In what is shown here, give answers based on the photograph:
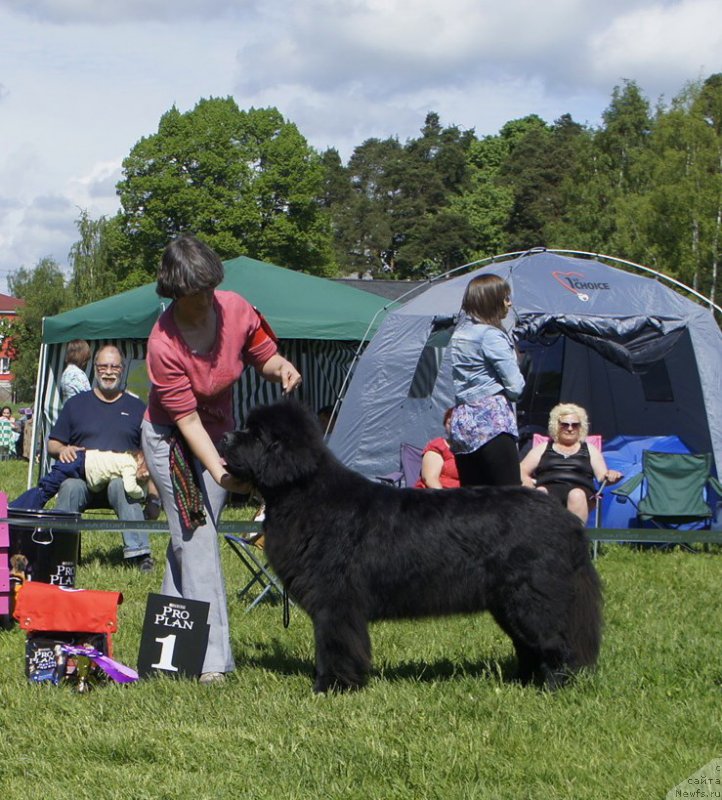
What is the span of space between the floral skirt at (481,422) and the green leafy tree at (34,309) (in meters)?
42.6

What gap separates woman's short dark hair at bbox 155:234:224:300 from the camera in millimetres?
3877

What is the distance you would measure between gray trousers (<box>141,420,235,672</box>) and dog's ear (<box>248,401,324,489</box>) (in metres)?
0.41

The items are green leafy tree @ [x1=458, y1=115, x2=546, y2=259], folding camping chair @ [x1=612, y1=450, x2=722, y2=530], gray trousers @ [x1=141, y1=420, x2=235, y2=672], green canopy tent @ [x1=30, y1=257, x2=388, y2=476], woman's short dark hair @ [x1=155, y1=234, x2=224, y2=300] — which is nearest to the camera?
woman's short dark hair @ [x1=155, y1=234, x2=224, y2=300]

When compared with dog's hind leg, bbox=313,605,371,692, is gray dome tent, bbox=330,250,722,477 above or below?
above

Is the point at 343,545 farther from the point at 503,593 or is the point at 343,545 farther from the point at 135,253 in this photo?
the point at 135,253

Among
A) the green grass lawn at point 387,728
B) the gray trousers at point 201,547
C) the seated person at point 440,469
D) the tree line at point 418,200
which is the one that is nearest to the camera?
the green grass lawn at point 387,728

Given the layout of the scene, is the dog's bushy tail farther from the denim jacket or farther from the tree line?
the tree line

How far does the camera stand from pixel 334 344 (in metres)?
15.5

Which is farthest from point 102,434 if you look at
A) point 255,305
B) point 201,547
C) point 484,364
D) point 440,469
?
point 255,305

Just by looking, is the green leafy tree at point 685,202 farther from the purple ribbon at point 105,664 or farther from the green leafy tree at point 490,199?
the purple ribbon at point 105,664

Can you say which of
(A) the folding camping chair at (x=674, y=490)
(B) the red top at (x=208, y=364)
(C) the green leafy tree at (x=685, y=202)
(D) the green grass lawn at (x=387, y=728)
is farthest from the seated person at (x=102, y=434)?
(C) the green leafy tree at (x=685, y=202)

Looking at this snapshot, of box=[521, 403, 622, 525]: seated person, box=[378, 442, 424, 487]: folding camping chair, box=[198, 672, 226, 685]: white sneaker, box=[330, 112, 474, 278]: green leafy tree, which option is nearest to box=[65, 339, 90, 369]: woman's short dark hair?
box=[378, 442, 424, 487]: folding camping chair

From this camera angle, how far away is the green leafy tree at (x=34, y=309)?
46.0 meters

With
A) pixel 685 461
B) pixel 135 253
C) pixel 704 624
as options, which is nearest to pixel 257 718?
pixel 704 624
